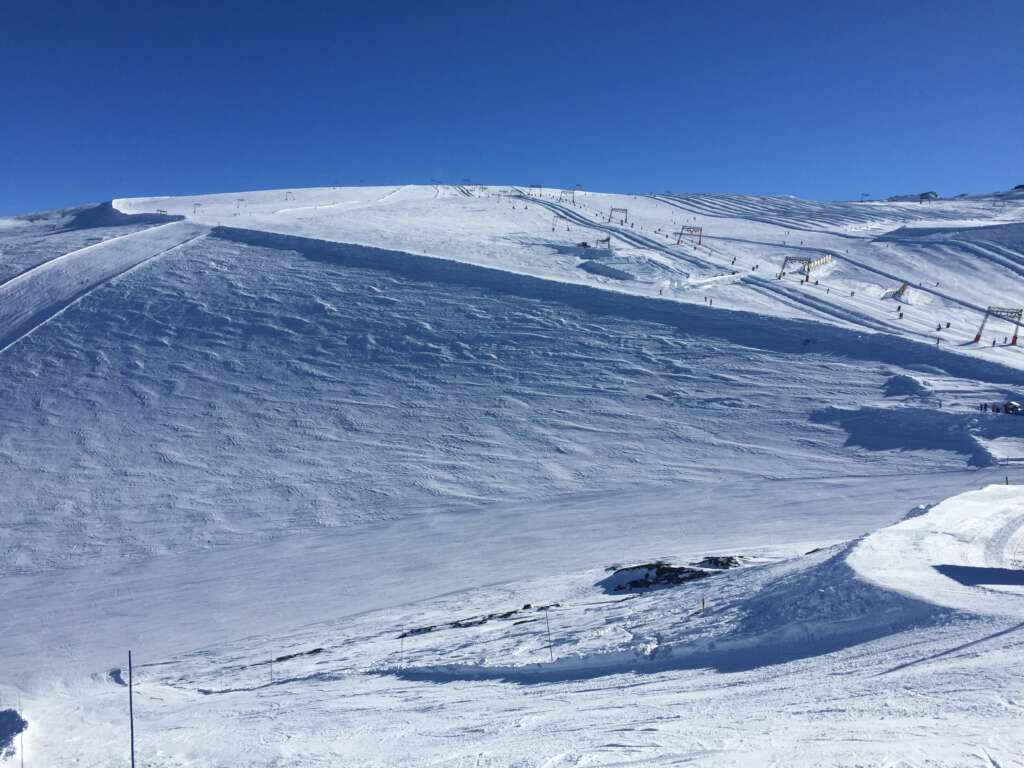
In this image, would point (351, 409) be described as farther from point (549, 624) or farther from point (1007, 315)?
point (1007, 315)

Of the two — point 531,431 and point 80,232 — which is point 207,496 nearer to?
point 531,431

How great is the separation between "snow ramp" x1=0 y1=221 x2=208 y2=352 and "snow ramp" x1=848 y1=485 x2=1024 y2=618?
27.4 meters

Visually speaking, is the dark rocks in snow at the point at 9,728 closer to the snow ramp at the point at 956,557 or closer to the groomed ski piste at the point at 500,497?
the groomed ski piste at the point at 500,497

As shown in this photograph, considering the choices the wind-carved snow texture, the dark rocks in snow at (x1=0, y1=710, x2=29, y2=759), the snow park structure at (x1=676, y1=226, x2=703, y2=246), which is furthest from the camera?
the snow park structure at (x1=676, y1=226, x2=703, y2=246)

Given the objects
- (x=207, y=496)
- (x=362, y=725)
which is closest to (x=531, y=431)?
(x=207, y=496)

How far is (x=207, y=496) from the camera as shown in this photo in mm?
21141

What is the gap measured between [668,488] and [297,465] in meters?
9.20

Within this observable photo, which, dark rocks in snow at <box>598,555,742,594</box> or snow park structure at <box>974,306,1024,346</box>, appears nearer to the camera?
dark rocks in snow at <box>598,555,742,594</box>

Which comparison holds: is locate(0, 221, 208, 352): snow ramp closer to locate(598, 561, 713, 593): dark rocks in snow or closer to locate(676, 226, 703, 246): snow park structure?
locate(676, 226, 703, 246): snow park structure

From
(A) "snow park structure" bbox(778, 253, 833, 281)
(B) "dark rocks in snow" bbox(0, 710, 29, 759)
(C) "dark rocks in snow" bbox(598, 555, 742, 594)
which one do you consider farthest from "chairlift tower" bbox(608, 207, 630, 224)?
(B) "dark rocks in snow" bbox(0, 710, 29, 759)

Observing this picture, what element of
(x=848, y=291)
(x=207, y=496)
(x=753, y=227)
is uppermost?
(x=753, y=227)

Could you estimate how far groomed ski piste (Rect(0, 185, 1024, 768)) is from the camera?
843 cm

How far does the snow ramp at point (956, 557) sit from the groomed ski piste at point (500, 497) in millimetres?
82

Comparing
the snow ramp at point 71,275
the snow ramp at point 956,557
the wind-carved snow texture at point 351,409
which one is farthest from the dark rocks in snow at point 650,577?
the snow ramp at point 71,275
